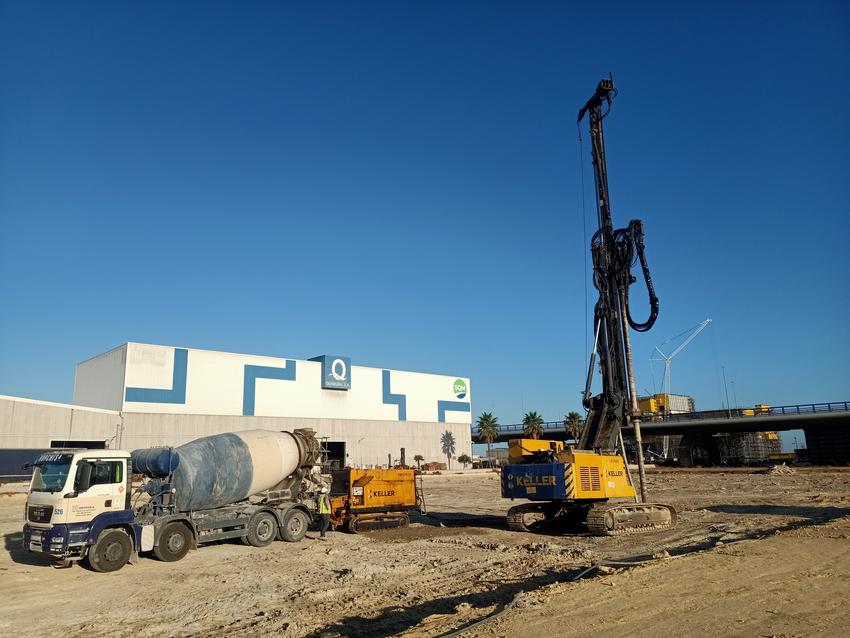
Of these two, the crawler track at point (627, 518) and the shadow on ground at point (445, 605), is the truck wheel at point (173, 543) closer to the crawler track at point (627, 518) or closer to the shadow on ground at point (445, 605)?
the shadow on ground at point (445, 605)

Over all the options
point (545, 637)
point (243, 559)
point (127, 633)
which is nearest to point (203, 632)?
point (127, 633)

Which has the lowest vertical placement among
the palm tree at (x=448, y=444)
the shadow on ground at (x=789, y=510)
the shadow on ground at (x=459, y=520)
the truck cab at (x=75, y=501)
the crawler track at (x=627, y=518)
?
the shadow on ground at (x=789, y=510)

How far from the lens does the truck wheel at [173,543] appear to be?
55.9 feet

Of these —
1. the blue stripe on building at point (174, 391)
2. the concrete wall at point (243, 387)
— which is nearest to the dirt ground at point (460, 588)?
the blue stripe on building at point (174, 391)

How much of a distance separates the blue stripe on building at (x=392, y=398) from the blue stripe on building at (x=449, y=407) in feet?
21.9

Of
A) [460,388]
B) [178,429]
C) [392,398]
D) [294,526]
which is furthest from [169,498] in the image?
[460,388]

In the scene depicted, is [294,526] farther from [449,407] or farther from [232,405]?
[449,407]

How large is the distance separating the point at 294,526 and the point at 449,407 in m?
65.8

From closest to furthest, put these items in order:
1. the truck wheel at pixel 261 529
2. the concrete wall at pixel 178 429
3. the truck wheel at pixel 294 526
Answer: the truck wheel at pixel 261 529, the truck wheel at pixel 294 526, the concrete wall at pixel 178 429

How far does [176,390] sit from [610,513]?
4829 cm

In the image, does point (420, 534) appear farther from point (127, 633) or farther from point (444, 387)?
point (444, 387)

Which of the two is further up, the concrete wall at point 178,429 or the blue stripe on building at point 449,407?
the blue stripe on building at point 449,407

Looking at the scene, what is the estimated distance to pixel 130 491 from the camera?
16797 mm

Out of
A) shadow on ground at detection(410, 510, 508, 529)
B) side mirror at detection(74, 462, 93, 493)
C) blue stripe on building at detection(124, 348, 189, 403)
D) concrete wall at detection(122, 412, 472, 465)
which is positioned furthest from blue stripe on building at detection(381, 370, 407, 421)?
side mirror at detection(74, 462, 93, 493)
